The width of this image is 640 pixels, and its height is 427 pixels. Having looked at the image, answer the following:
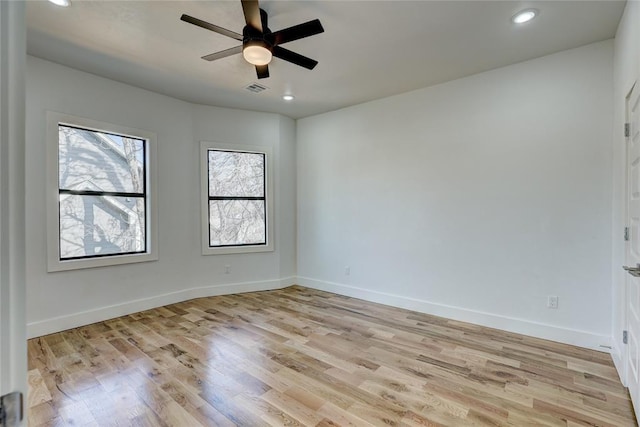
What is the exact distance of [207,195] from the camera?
188 inches

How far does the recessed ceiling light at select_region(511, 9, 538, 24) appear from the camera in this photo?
2.46 m

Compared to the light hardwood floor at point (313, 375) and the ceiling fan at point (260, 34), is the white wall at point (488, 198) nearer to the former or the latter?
the light hardwood floor at point (313, 375)

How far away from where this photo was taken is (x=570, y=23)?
261 centimetres

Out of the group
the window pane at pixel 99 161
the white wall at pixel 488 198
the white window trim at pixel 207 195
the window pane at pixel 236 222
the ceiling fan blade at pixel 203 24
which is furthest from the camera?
the window pane at pixel 236 222

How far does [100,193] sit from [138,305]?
4.76 feet

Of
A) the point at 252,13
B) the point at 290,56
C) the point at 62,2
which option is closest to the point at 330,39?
the point at 290,56

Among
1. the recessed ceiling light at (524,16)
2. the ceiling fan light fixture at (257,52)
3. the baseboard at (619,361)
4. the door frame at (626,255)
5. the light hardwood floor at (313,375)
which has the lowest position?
the light hardwood floor at (313,375)

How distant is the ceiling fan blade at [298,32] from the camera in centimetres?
224

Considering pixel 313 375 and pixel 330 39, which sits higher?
pixel 330 39

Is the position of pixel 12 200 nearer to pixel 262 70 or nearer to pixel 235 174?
pixel 262 70

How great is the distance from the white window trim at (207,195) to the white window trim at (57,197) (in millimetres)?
660

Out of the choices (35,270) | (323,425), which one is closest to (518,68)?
(323,425)

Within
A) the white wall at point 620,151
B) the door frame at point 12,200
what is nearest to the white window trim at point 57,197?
the door frame at point 12,200

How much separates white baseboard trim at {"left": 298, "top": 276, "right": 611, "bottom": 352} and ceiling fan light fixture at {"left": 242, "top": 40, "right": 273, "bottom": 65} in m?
3.22
